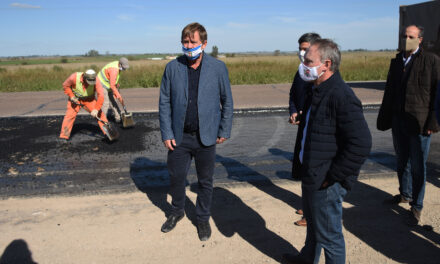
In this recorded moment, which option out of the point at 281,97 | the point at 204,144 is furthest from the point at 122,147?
the point at 281,97

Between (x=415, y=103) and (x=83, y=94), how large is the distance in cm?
576

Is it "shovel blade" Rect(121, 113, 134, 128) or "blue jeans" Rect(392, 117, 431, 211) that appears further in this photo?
"shovel blade" Rect(121, 113, 134, 128)

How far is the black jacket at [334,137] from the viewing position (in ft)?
7.48

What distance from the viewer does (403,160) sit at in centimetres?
399

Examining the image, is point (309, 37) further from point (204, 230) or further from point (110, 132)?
point (110, 132)

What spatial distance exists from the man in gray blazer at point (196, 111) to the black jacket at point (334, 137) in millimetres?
1197

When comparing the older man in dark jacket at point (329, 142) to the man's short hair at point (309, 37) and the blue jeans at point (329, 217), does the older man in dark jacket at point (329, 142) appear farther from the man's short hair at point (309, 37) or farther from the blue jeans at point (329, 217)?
the man's short hair at point (309, 37)

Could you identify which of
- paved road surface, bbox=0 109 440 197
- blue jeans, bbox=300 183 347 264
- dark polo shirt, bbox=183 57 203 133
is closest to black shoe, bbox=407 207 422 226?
paved road surface, bbox=0 109 440 197

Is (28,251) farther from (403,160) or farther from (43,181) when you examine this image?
(403,160)

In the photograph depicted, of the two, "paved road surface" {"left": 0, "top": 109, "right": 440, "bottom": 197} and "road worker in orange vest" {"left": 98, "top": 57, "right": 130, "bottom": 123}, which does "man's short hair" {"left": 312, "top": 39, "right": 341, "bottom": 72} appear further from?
"road worker in orange vest" {"left": 98, "top": 57, "right": 130, "bottom": 123}

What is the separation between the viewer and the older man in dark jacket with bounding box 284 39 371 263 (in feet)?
7.51

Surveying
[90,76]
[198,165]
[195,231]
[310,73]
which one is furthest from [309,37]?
[90,76]

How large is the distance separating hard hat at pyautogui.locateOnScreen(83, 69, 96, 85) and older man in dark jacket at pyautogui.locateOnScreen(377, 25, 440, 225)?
16.1 feet

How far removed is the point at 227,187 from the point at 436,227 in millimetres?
2305
